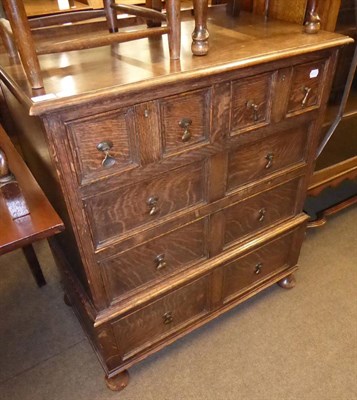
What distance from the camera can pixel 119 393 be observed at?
1.31 metres

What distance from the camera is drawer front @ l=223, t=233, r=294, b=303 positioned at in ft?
4.55

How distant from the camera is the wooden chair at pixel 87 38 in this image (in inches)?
26.3

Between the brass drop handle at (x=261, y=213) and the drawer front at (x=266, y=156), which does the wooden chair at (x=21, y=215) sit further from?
the brass drop handle at (x=261, y=213)

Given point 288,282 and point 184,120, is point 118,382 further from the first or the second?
point 184,120

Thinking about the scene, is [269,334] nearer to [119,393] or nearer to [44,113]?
[119,393]

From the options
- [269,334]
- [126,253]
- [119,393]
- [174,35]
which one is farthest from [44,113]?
[269,334]

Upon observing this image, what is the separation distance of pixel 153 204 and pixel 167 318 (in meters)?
0.51

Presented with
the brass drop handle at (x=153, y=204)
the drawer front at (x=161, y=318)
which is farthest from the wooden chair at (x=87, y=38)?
the drawer front at (x=161, y=318)

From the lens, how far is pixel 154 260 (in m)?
1.12

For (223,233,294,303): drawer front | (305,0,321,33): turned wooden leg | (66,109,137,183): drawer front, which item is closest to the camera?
(66,109,137,183): drawer front

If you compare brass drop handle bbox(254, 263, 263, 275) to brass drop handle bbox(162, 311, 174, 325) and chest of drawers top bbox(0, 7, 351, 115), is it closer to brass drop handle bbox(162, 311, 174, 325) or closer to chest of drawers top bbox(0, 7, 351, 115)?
brass drop handle bbox(162, 311, 174, 325)

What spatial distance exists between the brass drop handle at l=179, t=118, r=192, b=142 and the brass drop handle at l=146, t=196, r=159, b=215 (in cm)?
18

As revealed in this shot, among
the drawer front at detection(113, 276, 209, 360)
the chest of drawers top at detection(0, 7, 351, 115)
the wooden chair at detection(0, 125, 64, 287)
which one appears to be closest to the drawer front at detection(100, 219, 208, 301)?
the drawer front at detection(113, 276, 209, 360)

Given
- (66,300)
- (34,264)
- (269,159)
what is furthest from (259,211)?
(34,264)
